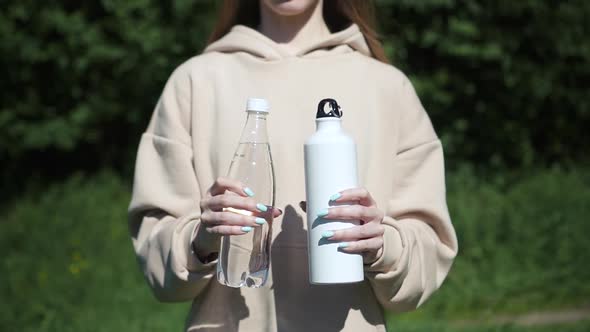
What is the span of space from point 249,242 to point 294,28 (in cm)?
72

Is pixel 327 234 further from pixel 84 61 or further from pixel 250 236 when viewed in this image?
pixel 84 61

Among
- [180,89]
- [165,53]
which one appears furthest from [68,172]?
[180,89]

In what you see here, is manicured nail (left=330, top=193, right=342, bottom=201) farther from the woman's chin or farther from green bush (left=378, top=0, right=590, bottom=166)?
green bush (left=378, top=0, right=590, bottom=166)

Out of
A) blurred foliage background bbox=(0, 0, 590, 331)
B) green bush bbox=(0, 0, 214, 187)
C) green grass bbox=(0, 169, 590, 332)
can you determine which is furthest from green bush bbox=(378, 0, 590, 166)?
green bush bbox=(0, 0, 214, 187)

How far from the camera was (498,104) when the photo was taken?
31.6 ft

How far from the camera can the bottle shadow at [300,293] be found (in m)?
2.12

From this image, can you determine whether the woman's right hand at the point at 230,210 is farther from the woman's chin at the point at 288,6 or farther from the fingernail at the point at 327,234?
the woman's chin at the point at 288,6


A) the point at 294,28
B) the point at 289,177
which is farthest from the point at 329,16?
the point at 289,177

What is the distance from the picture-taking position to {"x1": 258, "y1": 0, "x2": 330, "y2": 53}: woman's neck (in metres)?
2.39

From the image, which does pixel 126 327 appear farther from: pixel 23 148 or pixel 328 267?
pixel 23 148

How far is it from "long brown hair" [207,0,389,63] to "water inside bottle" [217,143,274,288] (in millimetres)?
662

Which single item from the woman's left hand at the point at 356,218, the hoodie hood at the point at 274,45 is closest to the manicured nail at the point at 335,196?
the woman's left hand at the point at 356,218

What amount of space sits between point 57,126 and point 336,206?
8.09m

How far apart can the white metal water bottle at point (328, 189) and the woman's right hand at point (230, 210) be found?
12 cm
